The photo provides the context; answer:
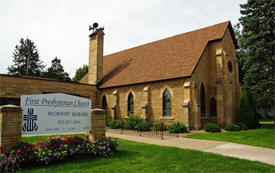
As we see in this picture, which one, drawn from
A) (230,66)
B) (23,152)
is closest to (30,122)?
(23,152)

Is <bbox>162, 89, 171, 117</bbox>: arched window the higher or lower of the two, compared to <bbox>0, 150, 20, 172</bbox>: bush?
higher

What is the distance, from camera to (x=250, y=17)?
2484 cm

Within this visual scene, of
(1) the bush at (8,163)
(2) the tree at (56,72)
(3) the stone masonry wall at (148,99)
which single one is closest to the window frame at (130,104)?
(3) the stone masonry wall at (148,99)

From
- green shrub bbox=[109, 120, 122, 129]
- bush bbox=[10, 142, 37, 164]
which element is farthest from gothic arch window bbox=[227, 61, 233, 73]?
bush bbox=[10, 142, 37, 164]

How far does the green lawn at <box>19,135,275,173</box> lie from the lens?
6.76 meters

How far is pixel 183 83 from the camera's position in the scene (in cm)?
1909

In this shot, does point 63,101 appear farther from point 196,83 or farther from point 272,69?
point 272,69

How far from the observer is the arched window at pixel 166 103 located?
20156mm

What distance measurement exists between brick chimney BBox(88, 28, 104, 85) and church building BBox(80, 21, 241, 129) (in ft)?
5.55

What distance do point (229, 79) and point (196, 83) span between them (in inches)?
192

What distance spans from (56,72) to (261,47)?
49.9 meters

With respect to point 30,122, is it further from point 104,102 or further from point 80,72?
point 80,72

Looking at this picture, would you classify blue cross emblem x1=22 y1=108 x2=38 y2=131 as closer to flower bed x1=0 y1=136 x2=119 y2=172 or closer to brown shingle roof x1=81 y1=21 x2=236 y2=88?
flower bed x1=0 y1=136 x2=119 y2=172

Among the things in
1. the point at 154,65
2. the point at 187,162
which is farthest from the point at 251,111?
the point at 187,162
